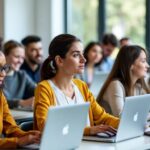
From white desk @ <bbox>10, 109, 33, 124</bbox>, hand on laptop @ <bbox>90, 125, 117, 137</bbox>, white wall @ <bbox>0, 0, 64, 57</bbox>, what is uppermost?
white wall @ <bbox>0, 0, 64, 57</bbox>

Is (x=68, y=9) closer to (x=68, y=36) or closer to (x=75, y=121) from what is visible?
(x=68, y=36)

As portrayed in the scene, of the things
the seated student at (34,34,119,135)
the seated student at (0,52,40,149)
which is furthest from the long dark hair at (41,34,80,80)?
the seated student at (0,52,40,149)

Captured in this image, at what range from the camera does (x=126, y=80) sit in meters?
3.52

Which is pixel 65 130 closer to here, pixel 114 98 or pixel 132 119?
pixel 132 119

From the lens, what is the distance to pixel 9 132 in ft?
8.79

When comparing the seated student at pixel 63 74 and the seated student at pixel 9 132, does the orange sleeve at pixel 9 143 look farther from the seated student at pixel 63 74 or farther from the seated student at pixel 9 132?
the seated student at pixel 63 74

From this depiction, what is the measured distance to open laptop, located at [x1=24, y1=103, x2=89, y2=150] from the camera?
85.1 inches

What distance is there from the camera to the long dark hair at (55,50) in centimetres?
295

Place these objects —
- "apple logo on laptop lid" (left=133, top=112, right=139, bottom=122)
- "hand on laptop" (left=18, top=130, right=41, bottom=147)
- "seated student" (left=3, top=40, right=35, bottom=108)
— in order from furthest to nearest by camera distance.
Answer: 1. "seated student" (left=3, top=40, right=35, bottom=108)
2. "apple logo on laptop lid" (left=133, top=112, right=139, bottom=122)
3. "hand on laptop" (left=18, top=130, right=41, bottom=147)

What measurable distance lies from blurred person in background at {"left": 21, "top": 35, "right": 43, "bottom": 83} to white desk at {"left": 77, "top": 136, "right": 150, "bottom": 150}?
282cm

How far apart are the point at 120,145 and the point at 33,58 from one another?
3058 mm

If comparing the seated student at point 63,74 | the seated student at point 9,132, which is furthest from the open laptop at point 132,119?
the seated student at point 9,132

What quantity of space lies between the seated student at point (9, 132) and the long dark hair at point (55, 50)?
1.24 ft

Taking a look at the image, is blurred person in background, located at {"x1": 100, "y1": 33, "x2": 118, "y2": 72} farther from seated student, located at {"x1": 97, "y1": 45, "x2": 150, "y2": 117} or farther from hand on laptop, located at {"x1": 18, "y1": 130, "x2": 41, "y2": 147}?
hand on laptop, located at {"x1": 18, "y1": 130, "x2": 41, "y2": 147}
